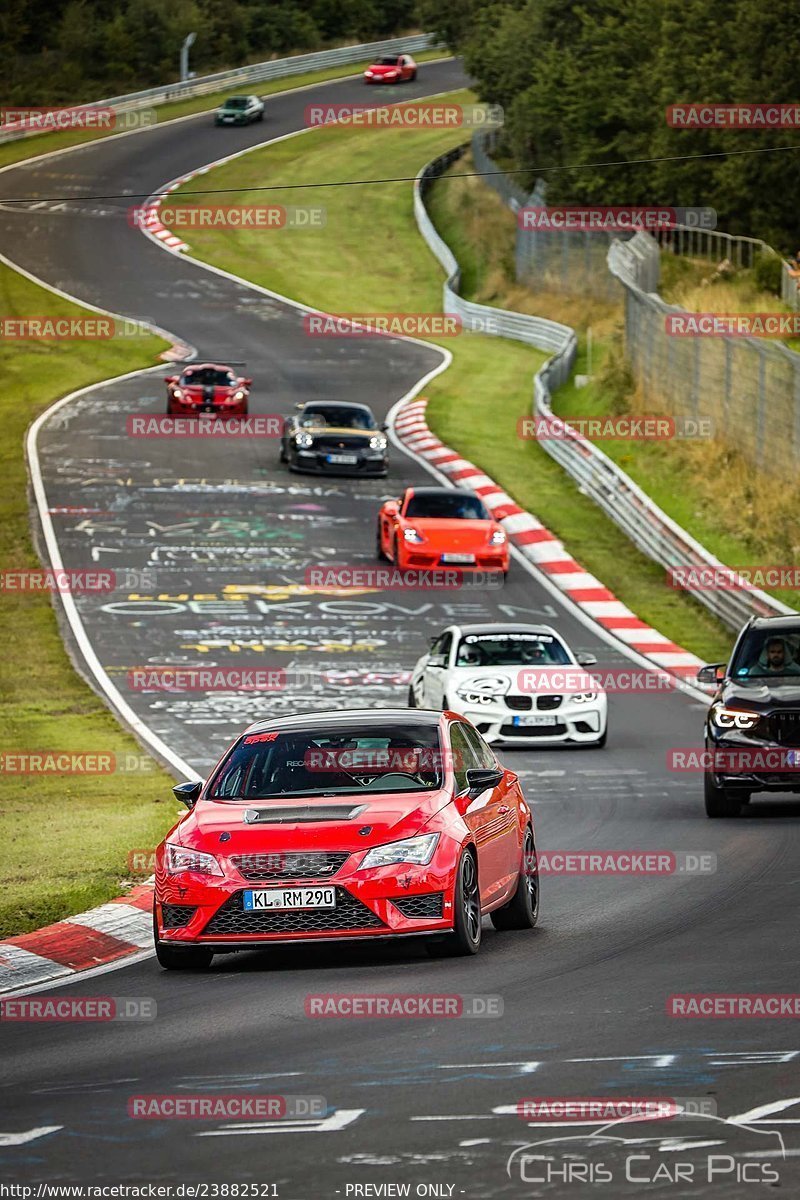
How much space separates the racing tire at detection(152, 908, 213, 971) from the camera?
451 inches

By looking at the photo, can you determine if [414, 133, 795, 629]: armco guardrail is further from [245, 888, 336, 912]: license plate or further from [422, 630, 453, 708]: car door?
[245, 888, 336, 912]: license plate

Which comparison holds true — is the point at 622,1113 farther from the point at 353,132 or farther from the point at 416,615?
the point at 353,132

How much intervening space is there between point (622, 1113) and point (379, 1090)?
101 cm

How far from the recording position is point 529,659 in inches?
955

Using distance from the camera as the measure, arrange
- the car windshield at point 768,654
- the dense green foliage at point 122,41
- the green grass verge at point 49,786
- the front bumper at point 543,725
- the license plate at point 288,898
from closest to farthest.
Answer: the license plate at point 288,898 → the green grass verge at point 49,786 → the car windshield at point 768,654 → the front bumper at point 543,725 → the dense green foliage at point 122,41

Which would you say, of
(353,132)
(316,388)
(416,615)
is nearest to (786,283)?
(316,388)

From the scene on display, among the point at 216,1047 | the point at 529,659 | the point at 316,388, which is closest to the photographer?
the point at 216,1047

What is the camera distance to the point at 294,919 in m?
11.2

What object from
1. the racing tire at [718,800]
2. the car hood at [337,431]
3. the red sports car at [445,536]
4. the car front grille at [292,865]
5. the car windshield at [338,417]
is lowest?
the car hood at [337,431]

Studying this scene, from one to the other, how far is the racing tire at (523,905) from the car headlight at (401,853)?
152 cm

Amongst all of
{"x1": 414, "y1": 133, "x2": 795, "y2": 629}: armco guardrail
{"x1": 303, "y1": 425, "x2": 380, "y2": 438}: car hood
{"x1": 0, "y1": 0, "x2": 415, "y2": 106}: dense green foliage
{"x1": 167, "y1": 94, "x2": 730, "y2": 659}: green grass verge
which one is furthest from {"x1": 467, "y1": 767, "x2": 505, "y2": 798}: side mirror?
{"x1": 0, "y1": 0, "x2": 415, "y2": 106}: dense green foliage

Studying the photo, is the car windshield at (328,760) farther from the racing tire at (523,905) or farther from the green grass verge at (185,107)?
the green grass verge at (185,107)

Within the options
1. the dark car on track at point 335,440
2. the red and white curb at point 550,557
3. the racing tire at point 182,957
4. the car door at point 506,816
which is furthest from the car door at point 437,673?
the dark car on track at point 335,440

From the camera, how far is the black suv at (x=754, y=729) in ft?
58.7
